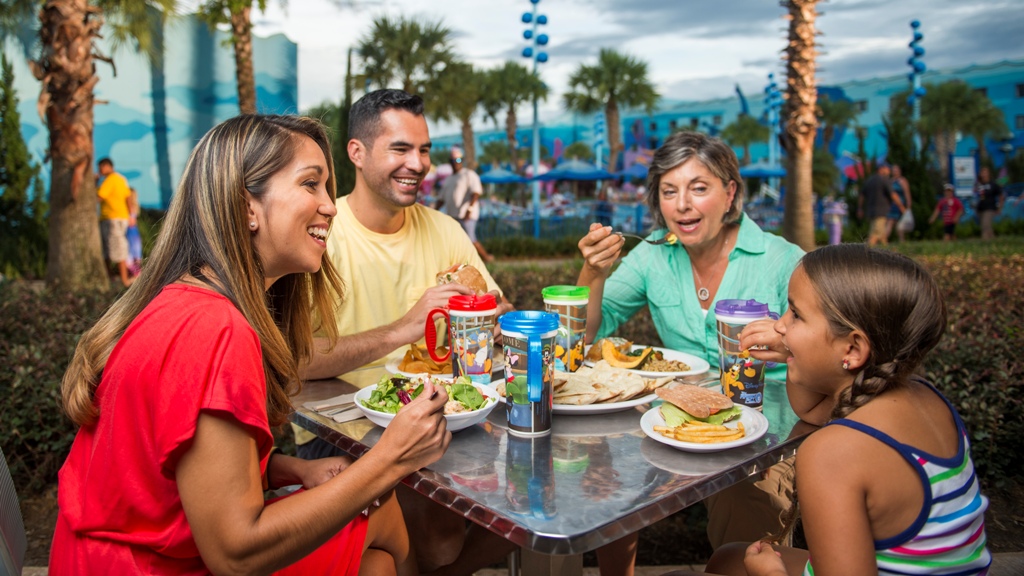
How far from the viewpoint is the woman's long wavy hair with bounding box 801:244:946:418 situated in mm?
1590

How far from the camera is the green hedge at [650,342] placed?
11.2 ft

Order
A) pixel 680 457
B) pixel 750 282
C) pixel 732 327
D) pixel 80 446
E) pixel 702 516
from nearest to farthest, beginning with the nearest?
pixel 80 446, pixel 680 457, pixel 732 327, pixel 750 282, pixel 702 516

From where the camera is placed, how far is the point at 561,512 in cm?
146

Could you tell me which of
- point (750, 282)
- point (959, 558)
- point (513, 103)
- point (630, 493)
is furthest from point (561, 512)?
point (513, 103)

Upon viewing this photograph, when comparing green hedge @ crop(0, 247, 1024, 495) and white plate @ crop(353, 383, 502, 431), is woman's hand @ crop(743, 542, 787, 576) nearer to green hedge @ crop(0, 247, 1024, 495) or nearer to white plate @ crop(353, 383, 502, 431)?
white plate @ crop(353, 383, 502, 431)

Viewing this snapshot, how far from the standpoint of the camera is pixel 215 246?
164 cm

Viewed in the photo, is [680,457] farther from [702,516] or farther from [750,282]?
[702,516]

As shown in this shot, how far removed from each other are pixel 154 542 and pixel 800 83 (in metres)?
10.6

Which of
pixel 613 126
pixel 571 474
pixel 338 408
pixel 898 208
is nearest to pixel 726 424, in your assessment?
pixel 571 474

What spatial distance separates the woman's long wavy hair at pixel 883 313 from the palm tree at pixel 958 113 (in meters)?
40.3

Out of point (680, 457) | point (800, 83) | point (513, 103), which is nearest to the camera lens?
point (680, 457)

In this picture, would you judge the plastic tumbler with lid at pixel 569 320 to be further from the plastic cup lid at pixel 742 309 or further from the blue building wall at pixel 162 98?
the blue building wall at pixel 162 98

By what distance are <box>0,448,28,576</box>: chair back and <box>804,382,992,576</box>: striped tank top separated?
1.79 metres

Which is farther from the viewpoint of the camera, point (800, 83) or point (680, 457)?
point (800, 83)
